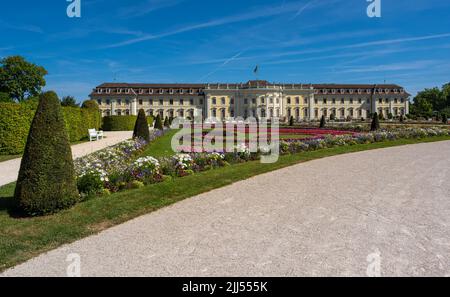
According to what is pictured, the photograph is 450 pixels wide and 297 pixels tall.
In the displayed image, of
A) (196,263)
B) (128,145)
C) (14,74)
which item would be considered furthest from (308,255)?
(14,74)

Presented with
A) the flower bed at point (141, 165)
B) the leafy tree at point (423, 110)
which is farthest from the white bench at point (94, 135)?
the leafy tree at point (423, 110)

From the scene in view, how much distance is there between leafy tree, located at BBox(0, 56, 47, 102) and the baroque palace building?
19394 mm

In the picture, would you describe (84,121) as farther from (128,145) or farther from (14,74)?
(14,74)

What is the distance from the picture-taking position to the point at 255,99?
69875mm

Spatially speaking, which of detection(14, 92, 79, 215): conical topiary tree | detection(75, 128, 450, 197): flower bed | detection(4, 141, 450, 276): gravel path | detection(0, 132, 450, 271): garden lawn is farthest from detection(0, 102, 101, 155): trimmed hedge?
detection(4, 141, 450, 276): gravel path

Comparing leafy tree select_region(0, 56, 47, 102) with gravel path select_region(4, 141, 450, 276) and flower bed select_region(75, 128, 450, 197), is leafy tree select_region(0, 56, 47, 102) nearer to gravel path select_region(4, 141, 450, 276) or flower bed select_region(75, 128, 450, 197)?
flower bed select_region(75, 128, 450, 197)

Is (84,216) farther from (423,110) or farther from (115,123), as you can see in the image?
(423,110)

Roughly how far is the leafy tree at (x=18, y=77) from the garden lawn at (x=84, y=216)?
1825 inches

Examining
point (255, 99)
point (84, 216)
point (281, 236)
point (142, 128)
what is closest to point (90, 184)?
point (84, 216)

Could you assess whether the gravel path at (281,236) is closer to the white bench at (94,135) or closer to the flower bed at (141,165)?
the flower bed at (141,165)

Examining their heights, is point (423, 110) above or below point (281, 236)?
above

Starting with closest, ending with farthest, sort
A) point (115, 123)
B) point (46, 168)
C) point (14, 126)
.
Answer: point (46, 168) < point (14, 126) < point (115, 123)

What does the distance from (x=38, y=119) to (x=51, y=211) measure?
53.1 inches

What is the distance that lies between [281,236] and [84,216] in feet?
9.25
